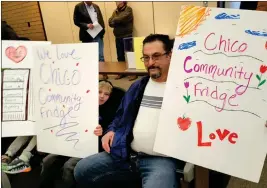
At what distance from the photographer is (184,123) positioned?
1.07 metres

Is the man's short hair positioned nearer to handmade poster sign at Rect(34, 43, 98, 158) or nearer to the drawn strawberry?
handmade poster sign at Rect(34, 43, 98, 158)

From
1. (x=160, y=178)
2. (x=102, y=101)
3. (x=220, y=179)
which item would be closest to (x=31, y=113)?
(x=102, y=101)

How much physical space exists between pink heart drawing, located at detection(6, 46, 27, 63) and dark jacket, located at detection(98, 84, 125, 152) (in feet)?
1.89

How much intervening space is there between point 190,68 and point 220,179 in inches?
23.1

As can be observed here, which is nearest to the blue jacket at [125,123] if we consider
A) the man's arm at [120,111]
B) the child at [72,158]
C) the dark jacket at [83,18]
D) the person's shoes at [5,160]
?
the man's arm at [120,111]

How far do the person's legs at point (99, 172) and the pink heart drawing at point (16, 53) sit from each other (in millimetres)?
690

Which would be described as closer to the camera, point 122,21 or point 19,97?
point 19,97

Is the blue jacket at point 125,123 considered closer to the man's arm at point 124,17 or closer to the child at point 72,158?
the child at point 72,158

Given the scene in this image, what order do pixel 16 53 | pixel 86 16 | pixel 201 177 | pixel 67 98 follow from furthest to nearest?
1. pixel 86 16
2. pixel 16 53
3. pixel 67 98
4. pixel 201 177

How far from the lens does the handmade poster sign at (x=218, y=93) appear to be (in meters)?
0.94

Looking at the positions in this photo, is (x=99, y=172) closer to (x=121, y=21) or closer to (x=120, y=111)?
(x=120, y=111)

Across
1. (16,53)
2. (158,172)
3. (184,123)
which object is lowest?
(158,172)

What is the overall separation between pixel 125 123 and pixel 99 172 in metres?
0.31

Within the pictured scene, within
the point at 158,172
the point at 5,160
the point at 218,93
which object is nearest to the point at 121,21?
the point at 5,160
